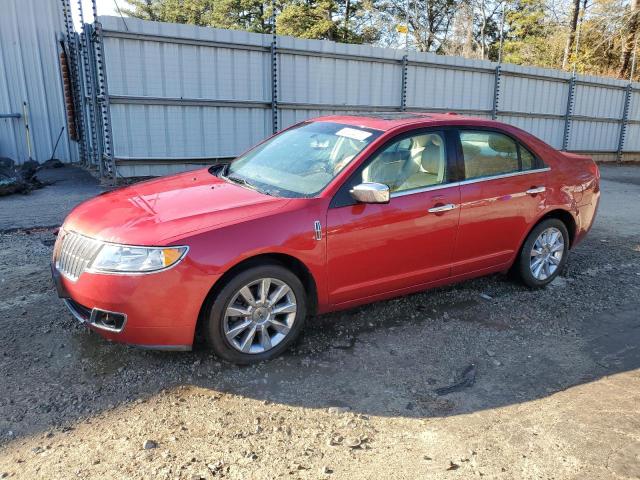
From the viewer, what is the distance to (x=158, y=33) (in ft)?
30.2

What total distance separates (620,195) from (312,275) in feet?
33.7

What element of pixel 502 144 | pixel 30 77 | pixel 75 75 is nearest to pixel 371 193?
pixel 502 144

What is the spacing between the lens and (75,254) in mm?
3410

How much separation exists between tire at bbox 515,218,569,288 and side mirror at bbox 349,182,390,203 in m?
1.99

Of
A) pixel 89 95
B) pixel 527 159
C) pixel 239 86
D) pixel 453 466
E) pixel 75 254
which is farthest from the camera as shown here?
pixel 239 86

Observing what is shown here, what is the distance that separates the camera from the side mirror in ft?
11.9

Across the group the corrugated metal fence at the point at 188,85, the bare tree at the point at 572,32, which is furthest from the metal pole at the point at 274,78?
the bare tree at the point at 572,32

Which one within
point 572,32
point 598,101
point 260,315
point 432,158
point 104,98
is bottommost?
point 260,315

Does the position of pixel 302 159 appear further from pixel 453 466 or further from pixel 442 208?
pixel 453 466

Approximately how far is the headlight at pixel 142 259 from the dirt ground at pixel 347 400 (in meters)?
0.74

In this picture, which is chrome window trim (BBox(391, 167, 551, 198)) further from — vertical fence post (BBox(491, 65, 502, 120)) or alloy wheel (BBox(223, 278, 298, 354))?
vertical fence post (BBox(491, 65, 502, 120))

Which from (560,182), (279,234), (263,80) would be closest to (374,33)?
(263,80)

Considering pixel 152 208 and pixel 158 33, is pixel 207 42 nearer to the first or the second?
pixel 158 33

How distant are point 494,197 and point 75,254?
3.28 m
